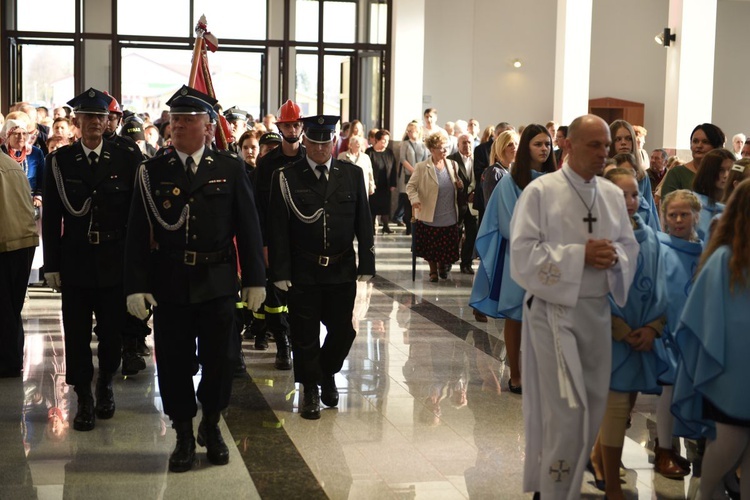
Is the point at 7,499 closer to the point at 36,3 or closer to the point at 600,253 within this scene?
the point at 600,253

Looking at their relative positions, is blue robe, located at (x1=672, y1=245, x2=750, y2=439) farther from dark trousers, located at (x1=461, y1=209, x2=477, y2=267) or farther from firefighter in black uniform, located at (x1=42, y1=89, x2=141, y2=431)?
dark trousers, located at (x1=461, y1=209, x2=477, y2=267)

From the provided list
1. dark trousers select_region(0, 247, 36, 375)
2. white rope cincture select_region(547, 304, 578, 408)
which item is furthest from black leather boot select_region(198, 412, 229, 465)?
dark trousers select_region(0, 247, 36, 375)

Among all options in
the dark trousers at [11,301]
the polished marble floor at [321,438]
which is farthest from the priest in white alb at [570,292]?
the dark trousers at [11,301]

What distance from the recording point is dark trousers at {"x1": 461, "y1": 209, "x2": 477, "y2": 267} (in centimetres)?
1289

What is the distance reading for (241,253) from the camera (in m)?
5.45

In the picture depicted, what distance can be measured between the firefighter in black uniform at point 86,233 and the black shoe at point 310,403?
117 cm

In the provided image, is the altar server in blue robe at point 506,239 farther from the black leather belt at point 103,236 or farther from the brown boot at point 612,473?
the black leather belt at point 103,236

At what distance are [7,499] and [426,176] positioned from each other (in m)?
7.75

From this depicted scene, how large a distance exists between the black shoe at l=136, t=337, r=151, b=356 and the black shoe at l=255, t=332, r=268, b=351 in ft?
2.71

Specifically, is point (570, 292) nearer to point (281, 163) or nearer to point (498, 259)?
point (498, 259)

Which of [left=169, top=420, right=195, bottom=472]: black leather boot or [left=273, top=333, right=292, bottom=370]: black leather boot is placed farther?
[left=273, top=333, right=292, bottom=370]: black leather boot

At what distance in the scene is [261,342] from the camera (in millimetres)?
8367

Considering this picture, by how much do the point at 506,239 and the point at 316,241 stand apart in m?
1.20

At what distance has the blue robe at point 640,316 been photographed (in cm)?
470
